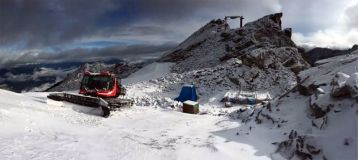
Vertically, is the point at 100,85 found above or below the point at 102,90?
above

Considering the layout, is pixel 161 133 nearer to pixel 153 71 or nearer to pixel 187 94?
pixel 187 94

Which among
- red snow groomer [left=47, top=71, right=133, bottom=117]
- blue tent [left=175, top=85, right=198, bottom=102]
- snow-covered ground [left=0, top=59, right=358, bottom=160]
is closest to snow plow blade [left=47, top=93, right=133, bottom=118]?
red snow groomer [left=47, top=71, right=133, bottom=117]

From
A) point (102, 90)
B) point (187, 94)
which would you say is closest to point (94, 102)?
point (102, 90)

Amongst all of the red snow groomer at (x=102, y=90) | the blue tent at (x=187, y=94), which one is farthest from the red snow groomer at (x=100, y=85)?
the blue tent at (x=187, y=94)

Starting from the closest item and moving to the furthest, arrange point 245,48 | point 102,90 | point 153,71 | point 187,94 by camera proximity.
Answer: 1. point 102,90
2. point 187,94
3. point 245,48
4. point 153,71

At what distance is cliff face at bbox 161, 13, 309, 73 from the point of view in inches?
1742

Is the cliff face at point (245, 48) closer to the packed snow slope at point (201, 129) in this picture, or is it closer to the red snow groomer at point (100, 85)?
the packed snow slope at point (201, 129)

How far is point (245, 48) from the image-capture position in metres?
50.5

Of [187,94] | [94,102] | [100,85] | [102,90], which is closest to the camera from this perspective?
[94,102]

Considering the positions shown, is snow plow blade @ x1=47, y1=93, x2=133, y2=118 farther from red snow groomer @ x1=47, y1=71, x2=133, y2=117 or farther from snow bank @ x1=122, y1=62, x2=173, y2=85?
snow bank @ x1=122, y1=62, x2=173, y2=85

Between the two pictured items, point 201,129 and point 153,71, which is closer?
point 201,129

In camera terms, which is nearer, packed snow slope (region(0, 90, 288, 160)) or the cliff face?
packed snow slope (region(0, 90, 288, 160))

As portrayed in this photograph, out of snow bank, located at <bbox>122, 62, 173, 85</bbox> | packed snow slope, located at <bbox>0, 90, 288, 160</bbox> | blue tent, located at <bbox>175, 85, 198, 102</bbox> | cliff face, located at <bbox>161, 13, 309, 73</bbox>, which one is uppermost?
cliff face, located at <bbox>161, 13, 309, 73</bbox>

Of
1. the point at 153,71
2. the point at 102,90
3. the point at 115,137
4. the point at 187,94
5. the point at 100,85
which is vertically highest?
the point at 153,71
